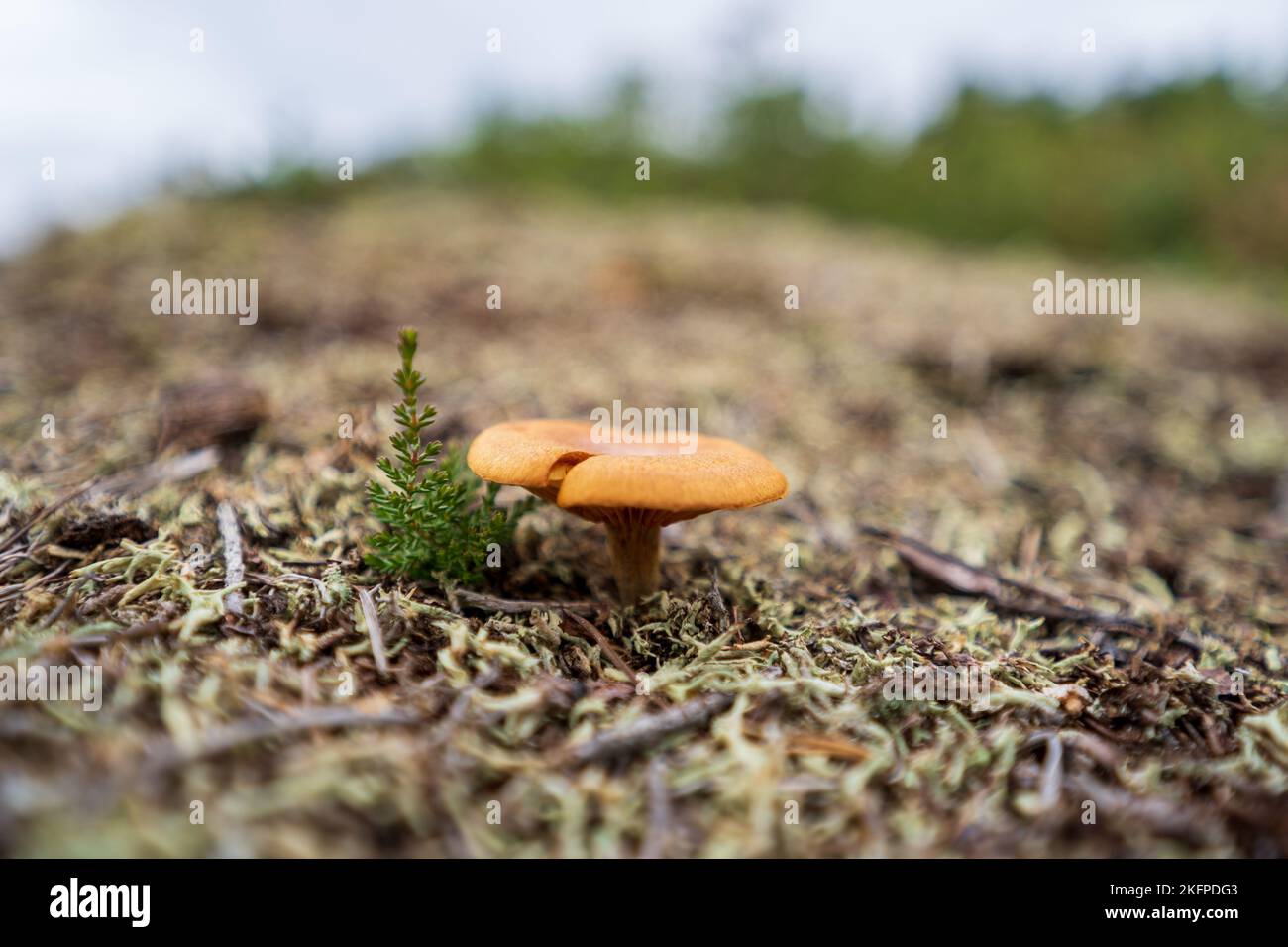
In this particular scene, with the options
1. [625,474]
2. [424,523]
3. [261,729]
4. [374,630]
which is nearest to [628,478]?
[625,474]

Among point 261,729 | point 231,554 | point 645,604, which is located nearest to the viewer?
point 261,729

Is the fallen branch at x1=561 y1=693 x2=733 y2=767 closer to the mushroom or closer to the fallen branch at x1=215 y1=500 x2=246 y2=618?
the mushroom

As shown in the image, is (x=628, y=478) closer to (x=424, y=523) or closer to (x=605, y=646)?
(x=605, y=646)

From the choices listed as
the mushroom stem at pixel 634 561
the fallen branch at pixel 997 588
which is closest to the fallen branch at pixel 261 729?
the mushroom stem at pixel 634 561

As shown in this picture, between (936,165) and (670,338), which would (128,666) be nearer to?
(670,338)

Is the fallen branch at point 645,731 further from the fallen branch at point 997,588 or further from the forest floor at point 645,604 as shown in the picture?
the fallen branch at point 997,588

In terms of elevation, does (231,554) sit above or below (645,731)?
above
